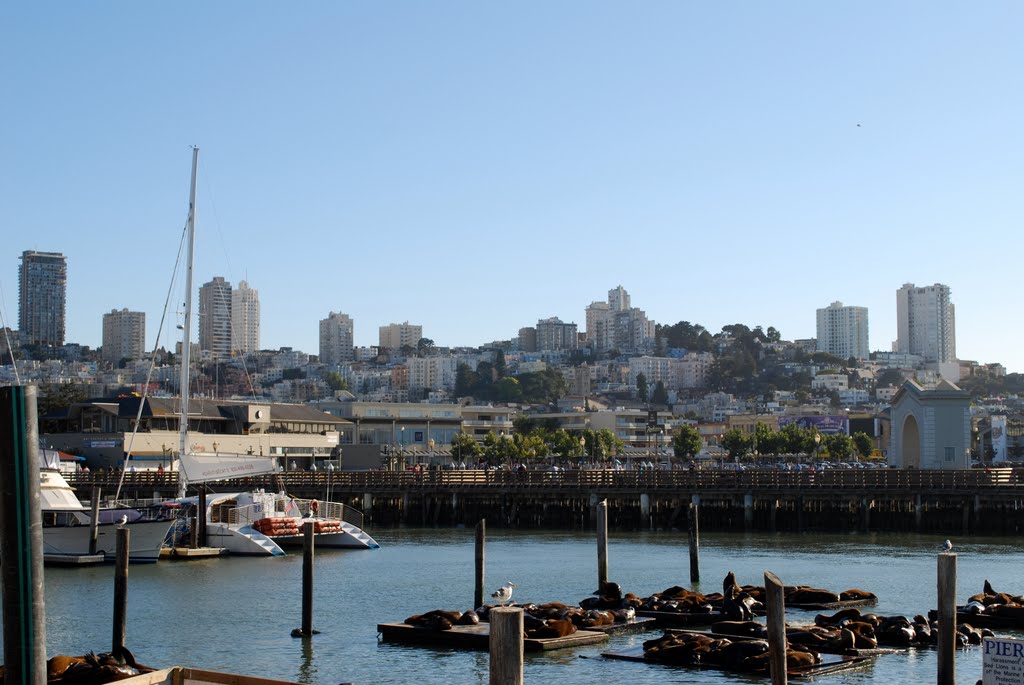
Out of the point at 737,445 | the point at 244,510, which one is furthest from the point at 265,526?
the point at 737,445

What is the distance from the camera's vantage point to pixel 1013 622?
28.7m

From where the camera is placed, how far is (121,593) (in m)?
26.0

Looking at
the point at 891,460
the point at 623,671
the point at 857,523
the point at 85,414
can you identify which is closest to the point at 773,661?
the point at 623,671

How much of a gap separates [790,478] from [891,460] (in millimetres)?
16927

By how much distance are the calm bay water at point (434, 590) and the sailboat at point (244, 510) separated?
1.25 meters

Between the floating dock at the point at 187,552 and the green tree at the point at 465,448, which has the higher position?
the green tree at the point at 465,448

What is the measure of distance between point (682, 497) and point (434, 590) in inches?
1149

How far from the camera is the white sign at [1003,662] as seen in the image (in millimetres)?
15406

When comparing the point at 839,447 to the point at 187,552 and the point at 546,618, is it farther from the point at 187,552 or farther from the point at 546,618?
the point at 546,618

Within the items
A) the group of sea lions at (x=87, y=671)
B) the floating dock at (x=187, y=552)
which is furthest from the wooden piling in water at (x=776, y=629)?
the floating dock at (x=187, y=552)

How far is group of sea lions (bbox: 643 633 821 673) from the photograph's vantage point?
24203 millimetres

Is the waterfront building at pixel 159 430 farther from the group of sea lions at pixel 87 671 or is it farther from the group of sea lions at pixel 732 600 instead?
the group of sea lions at pixel 87 671

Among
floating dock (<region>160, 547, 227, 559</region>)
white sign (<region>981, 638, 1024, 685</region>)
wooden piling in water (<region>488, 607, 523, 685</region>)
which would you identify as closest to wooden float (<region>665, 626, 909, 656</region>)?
white sign (<region>981, 638, 1024, 685</region>)

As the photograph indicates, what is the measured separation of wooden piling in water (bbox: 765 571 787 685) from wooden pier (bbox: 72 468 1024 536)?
43.9 metres
